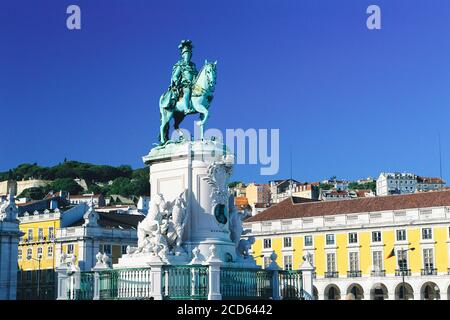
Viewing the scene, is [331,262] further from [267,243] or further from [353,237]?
[267,243]

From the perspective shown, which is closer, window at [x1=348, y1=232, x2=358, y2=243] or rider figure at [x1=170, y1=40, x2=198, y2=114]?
rider figure at [x1=170, y1=40, x2=198, y2=114]

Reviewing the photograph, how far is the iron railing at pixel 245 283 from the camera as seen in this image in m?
23.4

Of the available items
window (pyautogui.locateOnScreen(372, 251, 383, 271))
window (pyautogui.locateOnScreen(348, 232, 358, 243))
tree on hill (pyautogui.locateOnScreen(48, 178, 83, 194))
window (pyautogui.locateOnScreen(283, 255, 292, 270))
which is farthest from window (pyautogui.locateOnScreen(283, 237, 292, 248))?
tree on hill (pyautogui.locateOnScreen(48, 178, 83, 194))

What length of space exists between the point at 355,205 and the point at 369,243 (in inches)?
138

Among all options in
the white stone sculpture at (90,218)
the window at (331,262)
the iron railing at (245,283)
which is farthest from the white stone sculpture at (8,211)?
the iron railing at (245,283)

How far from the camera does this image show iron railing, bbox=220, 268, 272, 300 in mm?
23375

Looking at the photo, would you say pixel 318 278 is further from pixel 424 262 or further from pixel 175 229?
pixel 175 229

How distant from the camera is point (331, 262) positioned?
206 feet

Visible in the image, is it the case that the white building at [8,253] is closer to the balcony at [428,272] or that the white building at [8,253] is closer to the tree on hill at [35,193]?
the balcony at [428,272]

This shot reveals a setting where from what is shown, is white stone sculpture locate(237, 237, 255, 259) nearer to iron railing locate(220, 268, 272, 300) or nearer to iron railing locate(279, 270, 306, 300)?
iron railing locate(220, 268, 272, 300)
